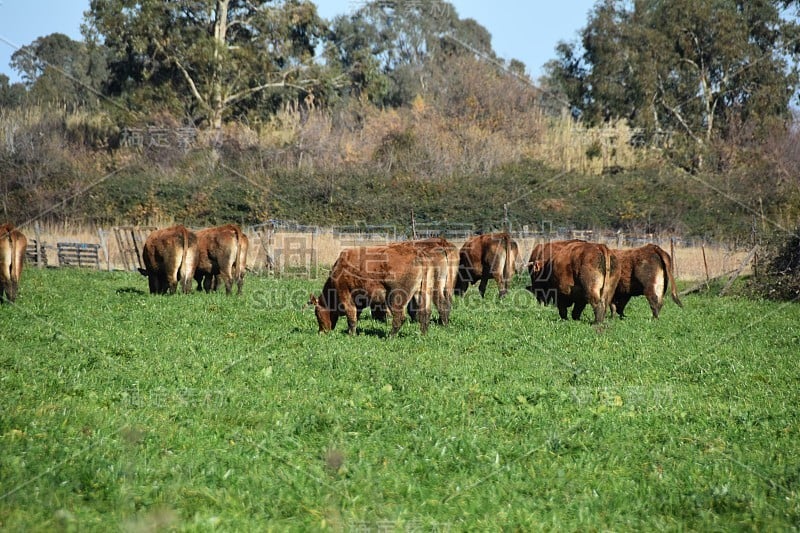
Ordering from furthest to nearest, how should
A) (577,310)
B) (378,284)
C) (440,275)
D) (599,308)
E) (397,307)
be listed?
(577,310)
(599,308)
(440,275)
(378,284)
(397,307)

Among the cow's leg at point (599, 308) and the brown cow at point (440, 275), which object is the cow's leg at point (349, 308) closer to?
the brown cow at point (440, 275)

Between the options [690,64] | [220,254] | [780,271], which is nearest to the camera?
[220,254]

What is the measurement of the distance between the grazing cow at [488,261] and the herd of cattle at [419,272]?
0.08 ft

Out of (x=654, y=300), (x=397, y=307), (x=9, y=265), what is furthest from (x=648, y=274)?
(x=9, y=265)

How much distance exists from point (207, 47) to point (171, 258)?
27371 millimetres

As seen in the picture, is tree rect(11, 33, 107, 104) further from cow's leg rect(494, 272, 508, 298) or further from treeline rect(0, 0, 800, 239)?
cow's leg rect(494, 272, 508, 298)

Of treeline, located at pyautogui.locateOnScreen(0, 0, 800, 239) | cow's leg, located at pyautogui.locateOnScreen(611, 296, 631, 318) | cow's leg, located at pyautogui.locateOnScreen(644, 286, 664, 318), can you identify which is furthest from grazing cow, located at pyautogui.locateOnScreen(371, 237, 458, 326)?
treeline, located at pyautogui.locateOnScreen(0, 0, 800, 239)

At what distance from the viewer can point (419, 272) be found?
14227 mm

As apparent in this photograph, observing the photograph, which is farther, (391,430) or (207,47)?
(207,47)

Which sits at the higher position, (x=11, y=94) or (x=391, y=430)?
(x=11, y=94)

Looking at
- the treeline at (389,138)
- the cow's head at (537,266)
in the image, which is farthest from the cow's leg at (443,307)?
the treeline at (389,138)

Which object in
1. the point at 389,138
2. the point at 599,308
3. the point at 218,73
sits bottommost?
the point at 599,308

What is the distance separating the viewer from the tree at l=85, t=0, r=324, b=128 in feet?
144

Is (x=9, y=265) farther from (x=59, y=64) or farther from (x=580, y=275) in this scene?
(x=59, y=64)
